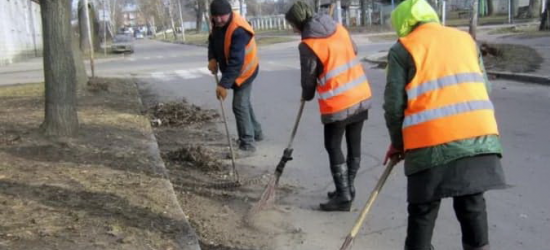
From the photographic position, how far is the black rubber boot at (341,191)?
514 cm

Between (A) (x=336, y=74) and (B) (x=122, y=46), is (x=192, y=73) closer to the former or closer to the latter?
(A) (x=336, y=74)

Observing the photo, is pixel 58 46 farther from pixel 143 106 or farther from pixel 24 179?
pixel 143 106

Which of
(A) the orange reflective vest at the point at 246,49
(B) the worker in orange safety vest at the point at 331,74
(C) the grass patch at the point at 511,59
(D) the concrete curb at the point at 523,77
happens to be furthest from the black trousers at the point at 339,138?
(C) the grass patch at the point at 511,59

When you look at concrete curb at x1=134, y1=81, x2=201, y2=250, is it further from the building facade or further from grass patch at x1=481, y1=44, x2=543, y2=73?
the building facade

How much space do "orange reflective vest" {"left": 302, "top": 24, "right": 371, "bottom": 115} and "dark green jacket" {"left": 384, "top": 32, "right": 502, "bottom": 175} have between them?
5.61 ft

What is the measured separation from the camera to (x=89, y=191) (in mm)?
5504

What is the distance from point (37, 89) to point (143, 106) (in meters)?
4.94

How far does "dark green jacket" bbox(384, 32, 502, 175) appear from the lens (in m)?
3.05

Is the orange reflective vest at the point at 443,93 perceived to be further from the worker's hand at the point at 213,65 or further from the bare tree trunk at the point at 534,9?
the bare tree trunk at the point at 534,9

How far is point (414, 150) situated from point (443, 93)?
32 cm

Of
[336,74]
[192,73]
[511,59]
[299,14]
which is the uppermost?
[299,14]

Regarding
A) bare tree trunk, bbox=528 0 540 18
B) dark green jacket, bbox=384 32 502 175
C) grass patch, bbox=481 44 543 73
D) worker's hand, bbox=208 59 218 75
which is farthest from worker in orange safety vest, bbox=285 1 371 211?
bare tree trunk, bbox=528 0 540 18

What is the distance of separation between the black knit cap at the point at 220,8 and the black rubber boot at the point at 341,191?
2.65 metres

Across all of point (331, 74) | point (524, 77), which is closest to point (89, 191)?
point (331, 74)
